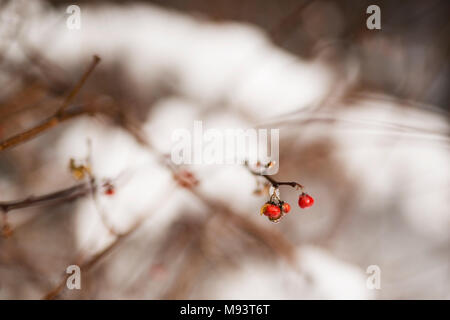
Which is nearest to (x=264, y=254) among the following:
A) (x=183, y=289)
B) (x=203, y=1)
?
(x=183, y=289)

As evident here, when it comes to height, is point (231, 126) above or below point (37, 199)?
above

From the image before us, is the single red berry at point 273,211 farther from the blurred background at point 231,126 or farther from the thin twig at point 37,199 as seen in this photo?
the blurred background at point 231,126

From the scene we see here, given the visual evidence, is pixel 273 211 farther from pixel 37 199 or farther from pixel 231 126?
pixel 231 126

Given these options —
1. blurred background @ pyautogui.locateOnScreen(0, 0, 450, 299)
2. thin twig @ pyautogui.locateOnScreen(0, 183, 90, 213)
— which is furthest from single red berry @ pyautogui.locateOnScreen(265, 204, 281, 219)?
blurred background @ pyautogui.locateOnScreen(0, 0, 450, 299)

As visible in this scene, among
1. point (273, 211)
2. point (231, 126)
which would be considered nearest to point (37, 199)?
point (273, 211)

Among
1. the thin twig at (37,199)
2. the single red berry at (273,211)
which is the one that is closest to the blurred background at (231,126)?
the thin twig at (37,199)

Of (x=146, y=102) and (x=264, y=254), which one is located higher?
(x=146, y=102)

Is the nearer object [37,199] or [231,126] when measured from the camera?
[37,199]

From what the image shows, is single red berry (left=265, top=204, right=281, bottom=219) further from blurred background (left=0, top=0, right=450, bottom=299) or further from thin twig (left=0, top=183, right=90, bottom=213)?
blurred background (left=0, top=0, right=450, bottom=299)
